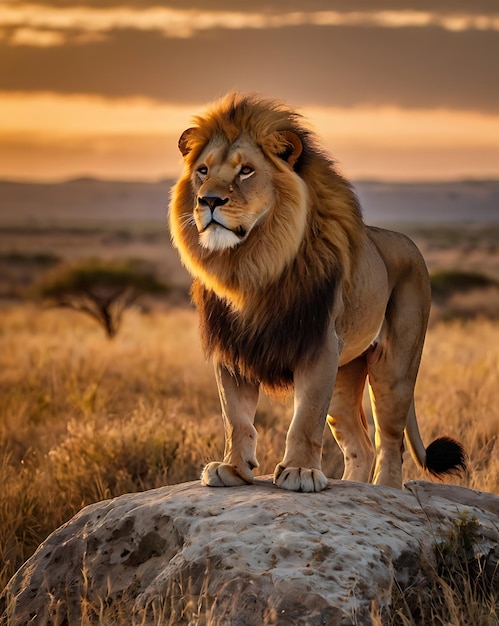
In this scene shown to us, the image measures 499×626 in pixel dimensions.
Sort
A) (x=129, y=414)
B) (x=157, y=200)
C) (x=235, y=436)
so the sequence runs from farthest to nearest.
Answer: (x=157, y=200), (x=129, y=414), (x=235, y=436)

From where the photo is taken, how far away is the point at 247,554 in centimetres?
412

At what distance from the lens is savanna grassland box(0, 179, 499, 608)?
22.3 ft

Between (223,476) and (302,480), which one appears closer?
(302,480)

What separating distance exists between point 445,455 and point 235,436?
1501mm

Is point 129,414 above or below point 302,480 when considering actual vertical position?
below

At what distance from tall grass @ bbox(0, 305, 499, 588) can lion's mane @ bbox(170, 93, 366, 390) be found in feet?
5.92

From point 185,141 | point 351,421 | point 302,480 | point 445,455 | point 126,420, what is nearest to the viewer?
point 302,480

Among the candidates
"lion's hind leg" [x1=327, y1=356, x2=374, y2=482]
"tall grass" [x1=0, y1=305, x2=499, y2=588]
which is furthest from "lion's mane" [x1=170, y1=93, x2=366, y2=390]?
"tall grass" [x1=0, y1=305, x2=499, y2=588]

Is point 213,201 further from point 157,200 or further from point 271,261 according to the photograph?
point 157,200

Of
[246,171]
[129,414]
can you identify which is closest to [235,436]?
[246,171]

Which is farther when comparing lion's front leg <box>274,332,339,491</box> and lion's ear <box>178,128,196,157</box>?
lion's ear <box>178,128,196,157</box>

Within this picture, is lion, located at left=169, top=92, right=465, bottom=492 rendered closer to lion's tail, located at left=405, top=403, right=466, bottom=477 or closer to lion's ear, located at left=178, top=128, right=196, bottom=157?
lion's ear, located at left=178, top=128, right=196, bottom=157

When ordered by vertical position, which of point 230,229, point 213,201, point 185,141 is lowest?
point 230,229

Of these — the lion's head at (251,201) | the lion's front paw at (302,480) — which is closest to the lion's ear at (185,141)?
the lion's head at (251,201)
